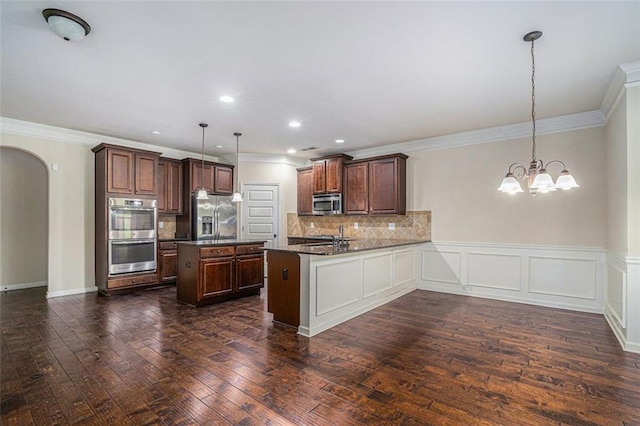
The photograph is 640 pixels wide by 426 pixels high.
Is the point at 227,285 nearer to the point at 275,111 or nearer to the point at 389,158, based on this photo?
the point at 275,111

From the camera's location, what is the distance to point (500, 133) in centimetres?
504

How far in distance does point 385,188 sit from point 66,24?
488 cm

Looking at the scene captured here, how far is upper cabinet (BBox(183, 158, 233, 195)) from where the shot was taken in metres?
6.45

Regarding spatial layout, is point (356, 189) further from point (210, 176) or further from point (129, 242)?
point (129, 242)

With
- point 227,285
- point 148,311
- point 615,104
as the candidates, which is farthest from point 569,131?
point 148,311

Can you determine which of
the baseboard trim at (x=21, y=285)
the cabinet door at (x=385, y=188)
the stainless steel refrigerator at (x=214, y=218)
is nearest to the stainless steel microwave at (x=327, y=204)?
the cabinet door at (x=385, y=188)

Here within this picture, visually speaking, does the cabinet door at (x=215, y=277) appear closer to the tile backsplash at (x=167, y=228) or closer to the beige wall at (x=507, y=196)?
the tile backsplash at (x=167, y=228)

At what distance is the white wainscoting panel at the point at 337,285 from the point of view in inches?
142

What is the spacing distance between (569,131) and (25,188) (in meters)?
9.28

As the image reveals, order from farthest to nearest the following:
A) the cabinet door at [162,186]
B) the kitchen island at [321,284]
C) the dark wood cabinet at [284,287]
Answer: the cabinet door at [162,186], the dark wood cabinet at [284,287], the kitchen island at [321,284]

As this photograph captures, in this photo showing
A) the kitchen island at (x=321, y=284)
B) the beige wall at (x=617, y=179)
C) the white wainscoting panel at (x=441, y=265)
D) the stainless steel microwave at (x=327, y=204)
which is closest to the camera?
the beige wall at (x=617, y=179)

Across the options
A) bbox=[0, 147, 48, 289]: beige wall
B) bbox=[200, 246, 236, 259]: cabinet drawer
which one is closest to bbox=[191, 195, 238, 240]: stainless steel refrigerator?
bbox=[200, 246, 236, 259]: cabinet drawer

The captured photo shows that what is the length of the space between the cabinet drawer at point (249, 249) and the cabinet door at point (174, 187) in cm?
226

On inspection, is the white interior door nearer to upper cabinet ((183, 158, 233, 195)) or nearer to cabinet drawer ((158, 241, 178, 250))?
upper cabinet ((183, 158, 233, 195))
